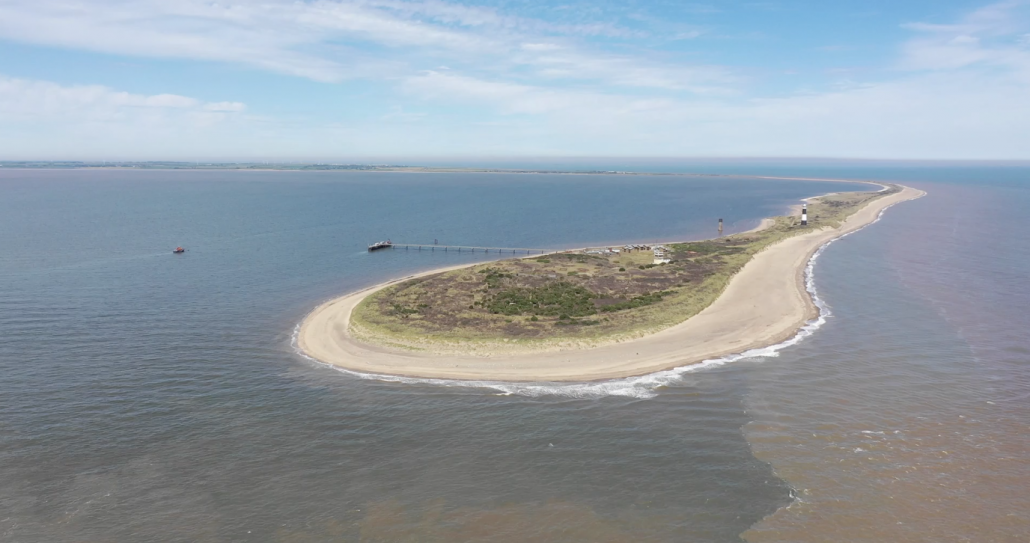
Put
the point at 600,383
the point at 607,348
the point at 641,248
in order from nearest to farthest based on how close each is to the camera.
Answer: the point at 600,383
the point at 607,348
the point at 641,248

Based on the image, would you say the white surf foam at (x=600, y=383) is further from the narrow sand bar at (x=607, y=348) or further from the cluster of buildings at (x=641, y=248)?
the cluster of buildings at (x=641, y=248)

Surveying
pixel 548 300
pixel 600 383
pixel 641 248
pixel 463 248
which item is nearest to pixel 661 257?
pixel 641 248

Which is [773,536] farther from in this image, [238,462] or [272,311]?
[272,311]

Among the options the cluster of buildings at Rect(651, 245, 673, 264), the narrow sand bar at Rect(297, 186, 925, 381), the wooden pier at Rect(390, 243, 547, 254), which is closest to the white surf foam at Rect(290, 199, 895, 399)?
the narrow sand bar at Rect(297, 186, 925, 381)

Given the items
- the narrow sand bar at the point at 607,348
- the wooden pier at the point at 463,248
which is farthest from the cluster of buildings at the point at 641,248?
the narrow sand bar at the point at 607,348

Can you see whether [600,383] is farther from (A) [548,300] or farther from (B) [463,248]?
(B) [463,248]
